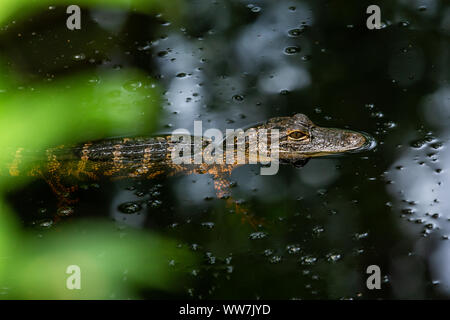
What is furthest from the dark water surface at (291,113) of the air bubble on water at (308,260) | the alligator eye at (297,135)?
the alligator eye at (297,135)

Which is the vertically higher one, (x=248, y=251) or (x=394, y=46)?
(x=394, y=46)

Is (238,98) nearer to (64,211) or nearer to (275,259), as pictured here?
(275,259)

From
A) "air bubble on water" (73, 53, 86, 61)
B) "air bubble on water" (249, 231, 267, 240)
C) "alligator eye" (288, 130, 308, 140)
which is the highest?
"air bubble on water" (73, 53, 86, 61)

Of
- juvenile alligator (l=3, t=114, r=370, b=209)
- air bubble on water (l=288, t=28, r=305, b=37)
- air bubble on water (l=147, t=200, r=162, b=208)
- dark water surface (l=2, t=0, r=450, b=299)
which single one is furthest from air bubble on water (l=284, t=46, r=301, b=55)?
air bubble on water (l=147, t=200, r=162, b=208)

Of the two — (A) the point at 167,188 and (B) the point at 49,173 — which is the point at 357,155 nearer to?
(A) the point at 167,188

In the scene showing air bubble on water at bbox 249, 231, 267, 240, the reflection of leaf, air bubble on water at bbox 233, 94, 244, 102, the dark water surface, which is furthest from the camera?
the reflection of leaf

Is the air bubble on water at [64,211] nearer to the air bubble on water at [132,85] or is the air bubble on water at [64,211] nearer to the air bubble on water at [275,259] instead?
the air bubble on water at [132,85]

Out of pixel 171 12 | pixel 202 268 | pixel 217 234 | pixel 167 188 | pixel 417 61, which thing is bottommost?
pixel 202 268

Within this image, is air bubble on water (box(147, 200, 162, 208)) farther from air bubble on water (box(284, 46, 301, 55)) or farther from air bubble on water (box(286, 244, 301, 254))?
air bubble on water (box(284, 46, 301, 55))

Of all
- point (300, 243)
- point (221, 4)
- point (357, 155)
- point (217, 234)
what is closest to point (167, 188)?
point (217, 234)
